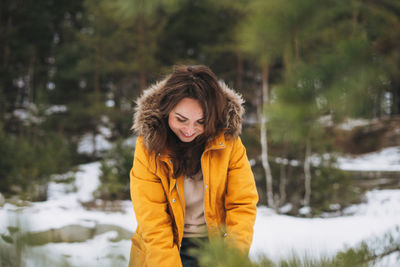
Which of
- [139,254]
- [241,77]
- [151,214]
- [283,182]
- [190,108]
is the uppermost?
[241,77]

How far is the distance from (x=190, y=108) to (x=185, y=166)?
0.32 m

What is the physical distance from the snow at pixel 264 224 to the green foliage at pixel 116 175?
591 mm

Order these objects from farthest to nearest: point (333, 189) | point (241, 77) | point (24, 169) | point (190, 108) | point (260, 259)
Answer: point (241, 77) < point (24, 169) < point (333, 189) < point (190, 108) < point (260, 259)

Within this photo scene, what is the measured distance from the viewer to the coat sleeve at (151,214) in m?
1.53

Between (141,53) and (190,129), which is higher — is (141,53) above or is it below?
above

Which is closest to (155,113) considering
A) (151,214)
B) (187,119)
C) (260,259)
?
(187,119)

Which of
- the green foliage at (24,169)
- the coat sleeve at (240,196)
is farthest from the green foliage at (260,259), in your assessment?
the green foliage at (24,169)

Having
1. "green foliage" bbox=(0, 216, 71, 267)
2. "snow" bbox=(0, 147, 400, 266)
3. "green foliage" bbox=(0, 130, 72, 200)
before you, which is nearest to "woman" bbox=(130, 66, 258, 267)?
"snow" bbox=(0, 147, 400, 266)

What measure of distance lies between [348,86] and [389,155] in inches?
493

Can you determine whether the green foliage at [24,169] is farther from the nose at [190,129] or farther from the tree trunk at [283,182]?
the nose at [190,129]

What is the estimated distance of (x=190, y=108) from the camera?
1.52 m

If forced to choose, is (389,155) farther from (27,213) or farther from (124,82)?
(27,213)

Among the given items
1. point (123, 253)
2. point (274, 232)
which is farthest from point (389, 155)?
point (123, 253)

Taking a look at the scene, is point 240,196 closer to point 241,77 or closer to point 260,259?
point 260,259
